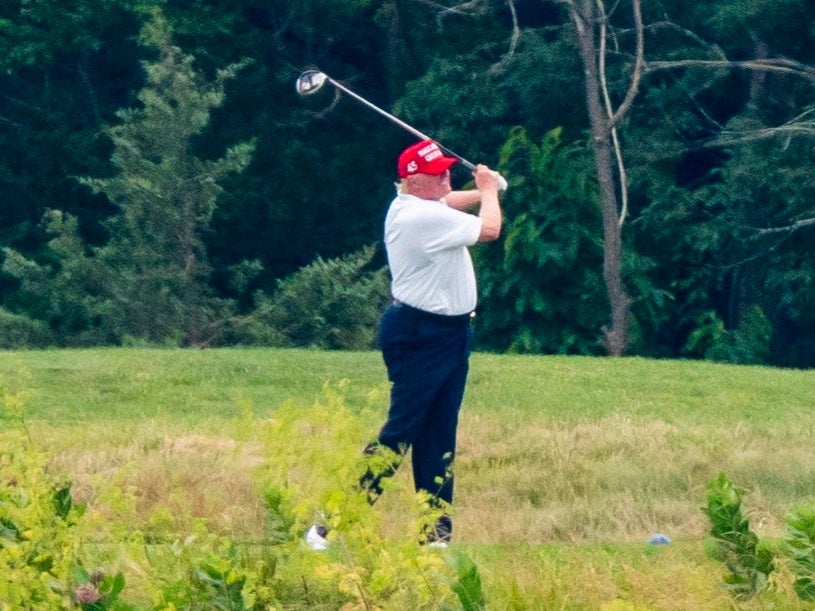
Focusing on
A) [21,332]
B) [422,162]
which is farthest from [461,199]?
[21,332]

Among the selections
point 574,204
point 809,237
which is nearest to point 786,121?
point 809,237

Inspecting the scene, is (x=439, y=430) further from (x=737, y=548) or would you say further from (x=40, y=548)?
(x=40, y=548)

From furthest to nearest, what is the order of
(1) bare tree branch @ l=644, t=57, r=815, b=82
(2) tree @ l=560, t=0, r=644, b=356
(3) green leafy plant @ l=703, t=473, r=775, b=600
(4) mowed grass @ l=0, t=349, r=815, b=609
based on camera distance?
1. (2) tree @ l=560, t=0, r=644, b=356
2. (1) bare tree branch @ l=644, t=57, r=815, b=82
3. (4) mowed grass @ l=0, t=349, r=815, b=609
4. (3) green leafy plant @ l=703, t=473, r=775, b=600

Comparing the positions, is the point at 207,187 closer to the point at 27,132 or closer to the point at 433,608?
the point at 27,132

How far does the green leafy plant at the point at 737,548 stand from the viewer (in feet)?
20.1

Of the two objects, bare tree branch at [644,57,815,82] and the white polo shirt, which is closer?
the white polo shirt

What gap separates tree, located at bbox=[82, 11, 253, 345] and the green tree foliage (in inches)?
174

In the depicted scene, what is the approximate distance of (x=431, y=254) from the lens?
296 inches

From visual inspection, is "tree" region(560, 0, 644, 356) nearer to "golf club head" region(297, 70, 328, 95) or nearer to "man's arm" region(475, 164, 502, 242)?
"golf club head" region(297, 70, 328, 95)

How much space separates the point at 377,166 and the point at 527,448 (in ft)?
81.0

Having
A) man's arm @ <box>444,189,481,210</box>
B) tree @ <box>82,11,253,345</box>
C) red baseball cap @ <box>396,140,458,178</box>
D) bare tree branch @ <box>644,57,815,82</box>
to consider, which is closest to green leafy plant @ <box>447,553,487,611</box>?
red baseball cap @ <box>396,140,458,178</box>

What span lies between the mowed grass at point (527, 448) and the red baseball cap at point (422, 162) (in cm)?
97

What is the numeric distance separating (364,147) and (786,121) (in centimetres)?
798

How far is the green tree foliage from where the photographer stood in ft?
96.2
